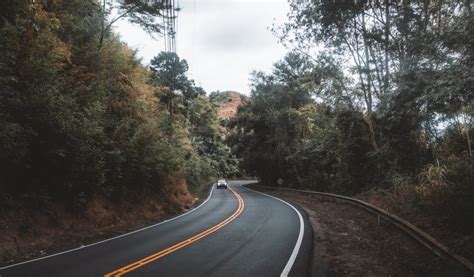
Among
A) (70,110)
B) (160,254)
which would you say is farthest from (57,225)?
(160,254)

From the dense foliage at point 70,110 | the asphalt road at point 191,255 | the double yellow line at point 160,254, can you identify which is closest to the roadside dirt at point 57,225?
the dense foliage at point 70,110

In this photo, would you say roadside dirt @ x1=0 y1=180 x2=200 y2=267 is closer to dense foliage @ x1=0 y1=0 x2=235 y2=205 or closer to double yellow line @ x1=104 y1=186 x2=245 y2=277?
dense foliage @ x1=0 y1=0 x2=235 y2=205

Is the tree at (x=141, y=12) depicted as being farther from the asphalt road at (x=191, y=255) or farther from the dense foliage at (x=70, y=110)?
the asphalt road at (x=191, y=255)

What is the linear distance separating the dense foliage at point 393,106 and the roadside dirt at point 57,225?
11158 millimetres

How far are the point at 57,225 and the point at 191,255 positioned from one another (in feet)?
18.6

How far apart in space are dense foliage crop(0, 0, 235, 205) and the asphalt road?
9.90 ft

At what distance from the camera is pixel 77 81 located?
16.3m

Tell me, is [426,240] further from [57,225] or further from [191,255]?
[57,225]

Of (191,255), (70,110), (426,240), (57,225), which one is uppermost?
(70,110)

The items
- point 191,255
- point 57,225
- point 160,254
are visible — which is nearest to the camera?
point 191,255

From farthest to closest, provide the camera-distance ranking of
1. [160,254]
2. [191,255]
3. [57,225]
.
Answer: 1. [57,225]
2. [160,254]
3. [191,255]

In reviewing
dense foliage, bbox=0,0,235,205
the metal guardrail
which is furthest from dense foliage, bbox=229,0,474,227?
dense foliage, bbox=0,0,235,205

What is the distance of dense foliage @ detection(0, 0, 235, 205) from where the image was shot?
1112cm

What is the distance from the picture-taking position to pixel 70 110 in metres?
12.9
